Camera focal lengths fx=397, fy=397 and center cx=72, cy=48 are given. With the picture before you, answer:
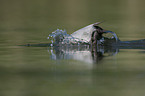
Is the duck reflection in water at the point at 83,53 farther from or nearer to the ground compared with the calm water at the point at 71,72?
farther from the ground

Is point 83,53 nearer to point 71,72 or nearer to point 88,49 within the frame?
point 88,49

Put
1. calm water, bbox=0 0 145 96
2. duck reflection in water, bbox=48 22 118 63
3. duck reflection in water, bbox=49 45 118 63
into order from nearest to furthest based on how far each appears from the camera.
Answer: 1. calm water, bbox=0 0 145 96
2. duck reflection in water, bbox=49 45 118 63
3. duck reflection in water, bbox=48 22 118 63

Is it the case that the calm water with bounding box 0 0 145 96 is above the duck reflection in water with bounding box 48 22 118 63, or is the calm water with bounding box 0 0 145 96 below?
below

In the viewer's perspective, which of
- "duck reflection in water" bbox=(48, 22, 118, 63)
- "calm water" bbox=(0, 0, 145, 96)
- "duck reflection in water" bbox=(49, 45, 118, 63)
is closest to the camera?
"calm water" bbox=(0, 0, 145, 96)

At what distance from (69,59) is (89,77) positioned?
1825mm

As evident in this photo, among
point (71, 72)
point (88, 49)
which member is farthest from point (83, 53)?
point (71, 72)

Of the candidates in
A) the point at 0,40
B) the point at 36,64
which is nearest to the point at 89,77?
the point at 36,64

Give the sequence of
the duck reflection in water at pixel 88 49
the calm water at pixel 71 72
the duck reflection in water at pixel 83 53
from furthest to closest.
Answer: the duck reflection in water at pixel 88 49 < the duck reflection in water at pixel 83 53 < the calm water at pixel 71 72

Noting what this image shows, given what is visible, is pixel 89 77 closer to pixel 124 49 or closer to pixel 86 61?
pixel 86 61

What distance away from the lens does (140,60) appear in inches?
286

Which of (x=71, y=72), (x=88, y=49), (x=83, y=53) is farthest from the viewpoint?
(x=88, y=49)

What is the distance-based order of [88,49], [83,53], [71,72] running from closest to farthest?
[71,72] < [83,53] < [88,49]

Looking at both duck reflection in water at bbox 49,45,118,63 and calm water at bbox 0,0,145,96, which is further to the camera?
duck reflection in water at bbox 49,45,118,63

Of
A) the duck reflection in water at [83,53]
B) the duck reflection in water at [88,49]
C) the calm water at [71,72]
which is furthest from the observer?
the duck reflection in water at [88,49]
